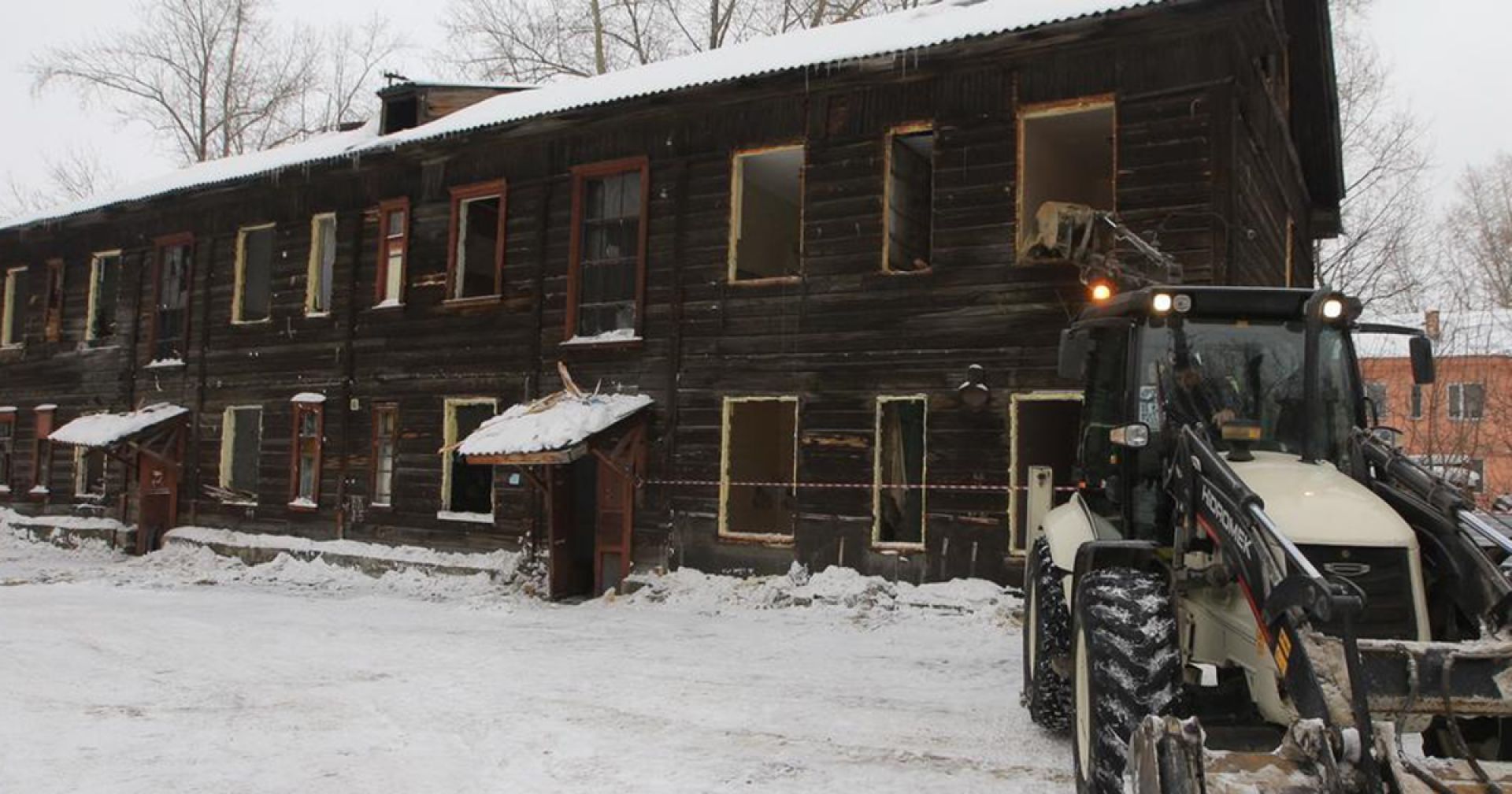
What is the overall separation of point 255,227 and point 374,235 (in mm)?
3505

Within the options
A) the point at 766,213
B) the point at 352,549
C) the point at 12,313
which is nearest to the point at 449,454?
the point at 352,549

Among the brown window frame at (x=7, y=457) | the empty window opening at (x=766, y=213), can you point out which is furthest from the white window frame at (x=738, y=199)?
the brown window frame at (x=7, y=457)

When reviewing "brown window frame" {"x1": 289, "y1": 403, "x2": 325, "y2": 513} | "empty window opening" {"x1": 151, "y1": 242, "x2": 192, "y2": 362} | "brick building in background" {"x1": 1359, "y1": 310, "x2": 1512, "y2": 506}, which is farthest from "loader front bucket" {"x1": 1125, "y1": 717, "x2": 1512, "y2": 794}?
"empty window opening" {"x1": 151, "y1": 242, "x2": 192, "y2": 362}

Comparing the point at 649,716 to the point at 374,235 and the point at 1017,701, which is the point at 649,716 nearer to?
the point at 1017,701

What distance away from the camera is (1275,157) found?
15.8 metres

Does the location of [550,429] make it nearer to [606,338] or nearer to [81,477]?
[606,338]

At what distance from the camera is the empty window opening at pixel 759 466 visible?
15117mm

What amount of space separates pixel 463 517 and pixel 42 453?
45.6ft

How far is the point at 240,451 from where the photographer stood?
22.5m

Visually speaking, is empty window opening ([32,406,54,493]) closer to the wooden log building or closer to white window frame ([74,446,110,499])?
white window frame ([74,446,110,499])

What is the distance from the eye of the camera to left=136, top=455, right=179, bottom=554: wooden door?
71.1 ft

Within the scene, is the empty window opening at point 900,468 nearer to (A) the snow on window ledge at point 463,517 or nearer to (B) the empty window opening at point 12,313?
(A) the snow on window ledge at point 463,517

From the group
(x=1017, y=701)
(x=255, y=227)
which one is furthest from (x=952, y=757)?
(x=255, y=227)

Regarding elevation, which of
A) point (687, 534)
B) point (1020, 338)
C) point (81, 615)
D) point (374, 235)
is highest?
point (374, 235)
